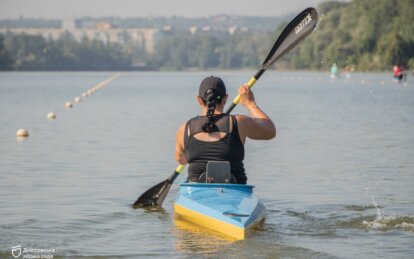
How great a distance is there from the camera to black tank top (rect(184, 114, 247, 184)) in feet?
43.2

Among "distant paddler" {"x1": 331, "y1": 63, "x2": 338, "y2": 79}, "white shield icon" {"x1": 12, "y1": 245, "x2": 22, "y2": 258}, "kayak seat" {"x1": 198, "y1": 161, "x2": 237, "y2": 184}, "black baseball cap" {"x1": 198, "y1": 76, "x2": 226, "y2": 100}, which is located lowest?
"distant paddler" {"x1": 331, "y1": 63, "x2": 338, "y2": 79}

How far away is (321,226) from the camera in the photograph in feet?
45.8

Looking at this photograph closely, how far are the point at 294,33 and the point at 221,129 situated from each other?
11.8 feet

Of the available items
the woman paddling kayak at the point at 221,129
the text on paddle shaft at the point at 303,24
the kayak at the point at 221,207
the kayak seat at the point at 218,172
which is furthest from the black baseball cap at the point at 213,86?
the text on paddle shaft at the point at 303,24

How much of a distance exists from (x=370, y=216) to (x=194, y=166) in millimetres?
3047

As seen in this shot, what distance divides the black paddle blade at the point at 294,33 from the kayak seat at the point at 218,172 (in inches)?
122

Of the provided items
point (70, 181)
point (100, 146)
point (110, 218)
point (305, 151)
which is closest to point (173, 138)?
point (100, 146)

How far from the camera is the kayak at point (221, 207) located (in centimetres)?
1240

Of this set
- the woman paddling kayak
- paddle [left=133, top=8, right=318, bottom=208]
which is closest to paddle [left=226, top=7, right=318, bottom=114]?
paddle [left=133, top=8, right=318, bottom=208]

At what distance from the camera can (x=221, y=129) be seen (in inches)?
518

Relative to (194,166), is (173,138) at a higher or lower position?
lower

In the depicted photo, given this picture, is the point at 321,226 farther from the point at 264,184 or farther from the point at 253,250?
the point at 264,184

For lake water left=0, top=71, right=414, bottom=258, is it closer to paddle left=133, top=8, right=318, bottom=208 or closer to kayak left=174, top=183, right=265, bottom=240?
kayak left=174, top=183, right=265, bottom=240

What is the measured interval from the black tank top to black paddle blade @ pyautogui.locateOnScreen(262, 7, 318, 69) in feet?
9.43
